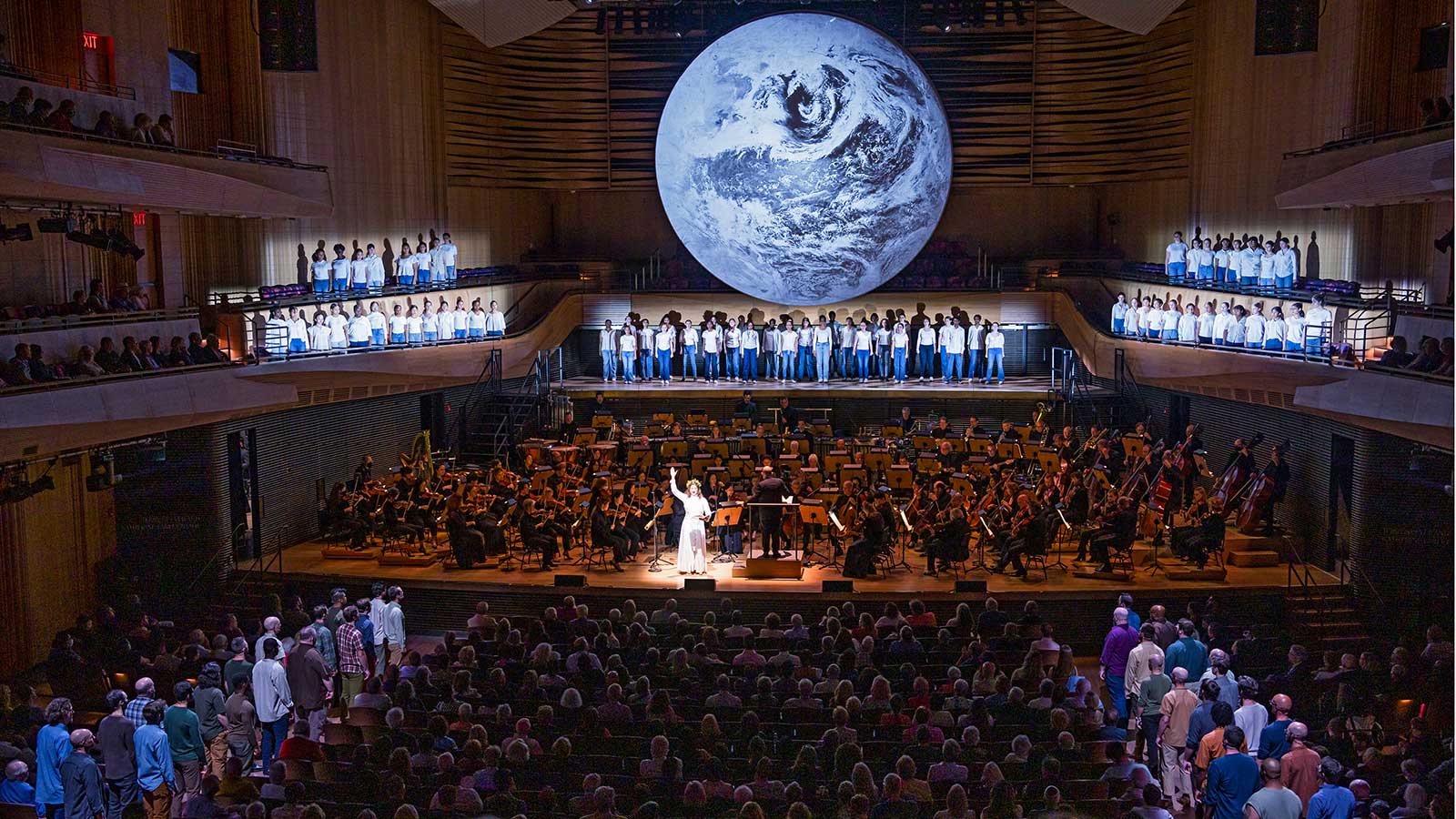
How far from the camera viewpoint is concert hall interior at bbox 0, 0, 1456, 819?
12.3m

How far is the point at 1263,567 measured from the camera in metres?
20.2

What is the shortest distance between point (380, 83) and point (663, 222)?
9.02 m

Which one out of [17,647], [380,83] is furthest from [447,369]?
[17,647]

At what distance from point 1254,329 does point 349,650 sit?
14556 mm

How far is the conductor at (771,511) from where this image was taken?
1973 centimetres

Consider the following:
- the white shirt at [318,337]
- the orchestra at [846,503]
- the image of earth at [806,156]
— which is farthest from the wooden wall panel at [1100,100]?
the white shirt at [318,337]

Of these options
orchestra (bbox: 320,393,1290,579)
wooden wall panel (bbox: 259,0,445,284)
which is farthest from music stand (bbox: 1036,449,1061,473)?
wooden wall panel (bbox: 259,0,445,284)

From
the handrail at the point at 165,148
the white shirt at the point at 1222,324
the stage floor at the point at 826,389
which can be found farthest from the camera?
the stage floor at the point at 826,389

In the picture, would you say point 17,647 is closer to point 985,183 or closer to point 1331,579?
point 1331,579

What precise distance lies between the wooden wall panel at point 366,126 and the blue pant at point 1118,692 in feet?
53.3

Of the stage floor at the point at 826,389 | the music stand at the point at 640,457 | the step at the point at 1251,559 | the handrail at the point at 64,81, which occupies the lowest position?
the step at the point at 1251,559

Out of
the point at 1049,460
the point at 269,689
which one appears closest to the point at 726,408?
the point at 1049,460

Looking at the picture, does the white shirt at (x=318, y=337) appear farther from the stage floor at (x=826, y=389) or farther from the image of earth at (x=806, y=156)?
the image of earth at (x=806, y=156)

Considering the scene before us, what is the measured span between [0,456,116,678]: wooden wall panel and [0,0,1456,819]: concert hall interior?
7 centimetres
